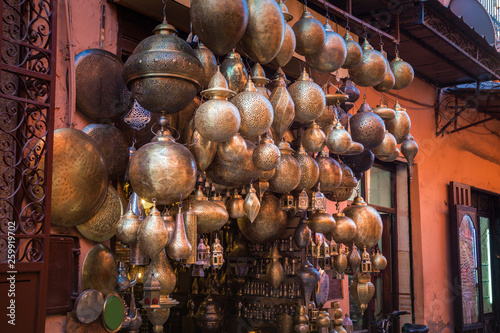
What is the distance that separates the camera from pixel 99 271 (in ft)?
7.61

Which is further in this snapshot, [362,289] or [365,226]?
[362,289]

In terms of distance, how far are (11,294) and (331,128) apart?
1678mm

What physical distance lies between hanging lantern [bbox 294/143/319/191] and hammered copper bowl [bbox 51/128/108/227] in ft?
3.25

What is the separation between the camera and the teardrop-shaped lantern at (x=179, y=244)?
2047 mm

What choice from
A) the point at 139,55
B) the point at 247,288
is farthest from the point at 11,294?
the point at 247,288

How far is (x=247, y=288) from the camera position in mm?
3588

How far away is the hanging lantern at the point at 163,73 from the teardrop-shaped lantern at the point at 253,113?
192 mm

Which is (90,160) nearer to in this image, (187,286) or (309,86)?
(309,86)

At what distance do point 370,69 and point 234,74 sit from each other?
850mm

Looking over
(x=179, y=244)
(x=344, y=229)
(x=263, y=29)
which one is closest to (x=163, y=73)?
(x=263, y=29)

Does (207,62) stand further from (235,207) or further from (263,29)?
(235,207)

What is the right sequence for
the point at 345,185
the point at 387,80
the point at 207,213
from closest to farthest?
1. the point at 207,213
2. the point at 387,80
3. the point at 345,185

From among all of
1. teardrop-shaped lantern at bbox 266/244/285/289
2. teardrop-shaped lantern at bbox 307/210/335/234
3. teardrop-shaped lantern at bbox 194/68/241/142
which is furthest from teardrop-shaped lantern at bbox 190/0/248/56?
teardrop-shaped lantern at bbox 266/244/285/289

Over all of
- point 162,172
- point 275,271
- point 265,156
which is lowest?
point 275,271
